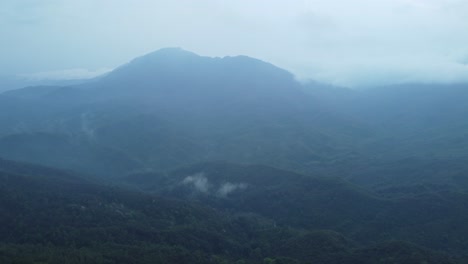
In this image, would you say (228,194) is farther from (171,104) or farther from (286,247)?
(171,104)

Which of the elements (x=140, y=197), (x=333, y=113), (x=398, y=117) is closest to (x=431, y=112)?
(x=398, y=117)

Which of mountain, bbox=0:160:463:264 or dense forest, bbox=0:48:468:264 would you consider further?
dense forest, bbox=0:48:468:264

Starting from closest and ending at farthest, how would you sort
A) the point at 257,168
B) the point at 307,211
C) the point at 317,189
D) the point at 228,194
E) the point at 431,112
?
the point at 307,211, the point at 317,189, the point at 228,194, the point at 257,168, the point at 431,112

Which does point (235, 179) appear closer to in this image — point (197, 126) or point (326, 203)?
point (326, 203)

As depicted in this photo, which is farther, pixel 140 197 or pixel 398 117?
pixel 398 117

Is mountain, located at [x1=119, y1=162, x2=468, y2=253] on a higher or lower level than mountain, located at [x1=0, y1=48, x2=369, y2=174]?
lower

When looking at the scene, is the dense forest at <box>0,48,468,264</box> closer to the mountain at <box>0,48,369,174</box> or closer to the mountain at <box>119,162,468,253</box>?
the mountain at <box>119,162,468,253</box>

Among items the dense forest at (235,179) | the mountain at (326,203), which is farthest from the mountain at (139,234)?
the mountain at (326,203)

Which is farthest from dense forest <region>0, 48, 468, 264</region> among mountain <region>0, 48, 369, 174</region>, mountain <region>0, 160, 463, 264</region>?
mountain <region>0, 48, 369, 174</region>
